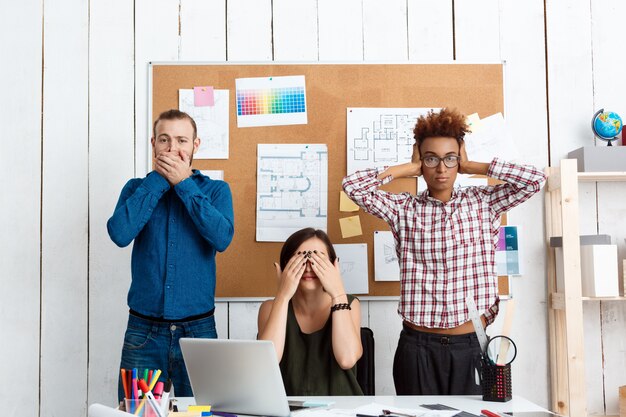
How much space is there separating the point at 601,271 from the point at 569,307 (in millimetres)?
201

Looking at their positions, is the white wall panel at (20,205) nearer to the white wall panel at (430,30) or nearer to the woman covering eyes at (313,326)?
the woman covering eyes at (313,326)

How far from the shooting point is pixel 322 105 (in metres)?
3.07

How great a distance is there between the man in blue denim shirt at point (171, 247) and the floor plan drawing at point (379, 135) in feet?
2.51

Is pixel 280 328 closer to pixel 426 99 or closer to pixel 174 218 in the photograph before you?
pixel 174 218

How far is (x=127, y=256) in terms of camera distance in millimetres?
3039

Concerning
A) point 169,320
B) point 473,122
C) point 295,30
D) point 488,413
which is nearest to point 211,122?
point 295,30

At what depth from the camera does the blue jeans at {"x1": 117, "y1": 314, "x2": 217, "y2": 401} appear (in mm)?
2348

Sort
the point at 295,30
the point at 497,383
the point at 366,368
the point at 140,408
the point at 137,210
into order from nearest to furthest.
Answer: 1. the point at 140,408
2. the point at 497,383
3. the point at 366,368
4. the point at 137,210
5. the point at 295,30

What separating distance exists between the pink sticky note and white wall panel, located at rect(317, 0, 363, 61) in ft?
1.73

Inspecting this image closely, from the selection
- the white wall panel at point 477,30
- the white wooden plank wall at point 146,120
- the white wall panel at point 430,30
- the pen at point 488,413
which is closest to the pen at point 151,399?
the pen at point 488,413

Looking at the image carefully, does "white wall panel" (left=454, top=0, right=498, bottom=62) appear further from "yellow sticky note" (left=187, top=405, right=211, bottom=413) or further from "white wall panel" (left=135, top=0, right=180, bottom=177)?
"yellow sticky note" (left=187, top=405, right=211, bottom=413)

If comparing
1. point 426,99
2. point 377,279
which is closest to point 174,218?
point 377,279

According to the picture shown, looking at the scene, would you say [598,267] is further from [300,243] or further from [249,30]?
[249,30]

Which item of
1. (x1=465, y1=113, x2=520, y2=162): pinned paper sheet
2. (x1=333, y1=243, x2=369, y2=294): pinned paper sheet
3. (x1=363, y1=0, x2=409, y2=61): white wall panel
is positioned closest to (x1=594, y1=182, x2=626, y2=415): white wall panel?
(x1=465, y1=113, x2=520, y2=162): pinned paper sheet
